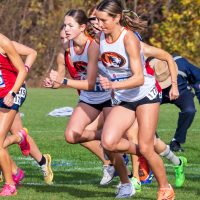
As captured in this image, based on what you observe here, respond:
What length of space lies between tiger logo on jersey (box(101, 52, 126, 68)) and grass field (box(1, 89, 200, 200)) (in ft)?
4.40

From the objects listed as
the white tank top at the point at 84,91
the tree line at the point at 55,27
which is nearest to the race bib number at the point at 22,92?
the white tank top at the point at 84,91

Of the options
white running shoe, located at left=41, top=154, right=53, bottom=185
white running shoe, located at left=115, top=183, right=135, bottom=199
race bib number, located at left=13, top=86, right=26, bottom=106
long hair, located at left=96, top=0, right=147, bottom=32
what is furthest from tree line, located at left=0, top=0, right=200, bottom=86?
long hair, located at left=96, top=0, right=147, bottom=32

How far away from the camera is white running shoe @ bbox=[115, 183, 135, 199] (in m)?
8.77

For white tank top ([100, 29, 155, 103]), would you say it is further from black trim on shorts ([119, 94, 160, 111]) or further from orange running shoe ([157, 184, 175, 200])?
orange running shoe ([157, 184, 175, 200])

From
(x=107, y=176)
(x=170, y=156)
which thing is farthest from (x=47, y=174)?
(x=170, y=156)

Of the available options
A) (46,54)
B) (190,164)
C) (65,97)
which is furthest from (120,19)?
(46,54)

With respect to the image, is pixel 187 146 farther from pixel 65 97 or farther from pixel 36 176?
pixel 65 97

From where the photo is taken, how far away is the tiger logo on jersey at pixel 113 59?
823 cm

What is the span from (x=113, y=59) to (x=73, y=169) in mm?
3323

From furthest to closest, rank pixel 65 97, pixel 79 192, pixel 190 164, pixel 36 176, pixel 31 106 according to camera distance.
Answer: pixel 65 97, pixel 31 106, pixel 190 164, pixel 36 176, pixel 79 192

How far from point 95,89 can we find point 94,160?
324 cm

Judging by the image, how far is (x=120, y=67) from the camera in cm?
829

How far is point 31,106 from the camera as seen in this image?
25062 mm

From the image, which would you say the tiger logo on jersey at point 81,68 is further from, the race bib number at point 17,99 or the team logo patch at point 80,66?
the race bib number at point 17,99
